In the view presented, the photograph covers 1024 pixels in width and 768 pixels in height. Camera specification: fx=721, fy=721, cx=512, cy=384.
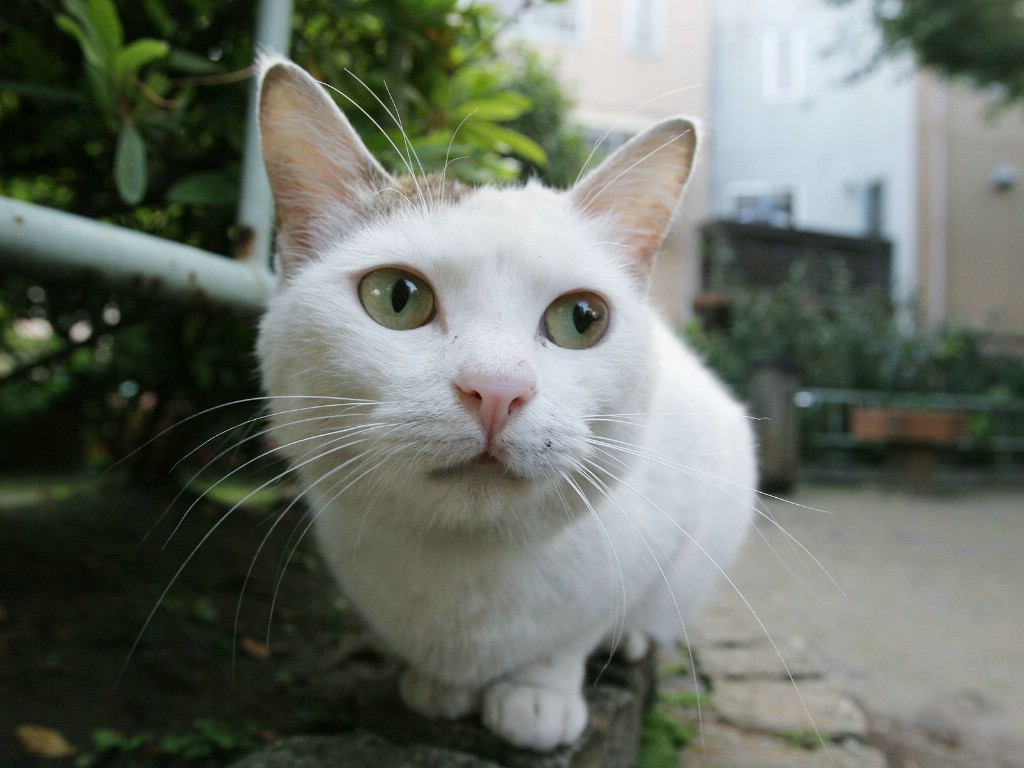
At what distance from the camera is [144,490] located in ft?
9.59

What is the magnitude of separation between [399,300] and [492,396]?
10.0 inches

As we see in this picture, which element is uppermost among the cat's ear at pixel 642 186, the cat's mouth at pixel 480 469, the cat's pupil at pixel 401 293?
the cat's ear at pixel 642 186

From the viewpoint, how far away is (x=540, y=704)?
124cm

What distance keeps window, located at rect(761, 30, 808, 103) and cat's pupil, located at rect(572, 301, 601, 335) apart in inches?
435

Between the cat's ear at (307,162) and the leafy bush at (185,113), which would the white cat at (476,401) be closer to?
the cat's ear at (307,162)

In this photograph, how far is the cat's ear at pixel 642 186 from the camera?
1.24m

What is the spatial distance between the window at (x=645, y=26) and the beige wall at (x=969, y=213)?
12.0 ft

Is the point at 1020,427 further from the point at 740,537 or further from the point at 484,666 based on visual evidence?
the point at 484,666

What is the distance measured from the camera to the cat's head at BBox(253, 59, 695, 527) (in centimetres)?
94

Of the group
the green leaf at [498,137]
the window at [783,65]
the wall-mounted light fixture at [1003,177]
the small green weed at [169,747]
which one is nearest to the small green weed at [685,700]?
the small green weed at [169,747]

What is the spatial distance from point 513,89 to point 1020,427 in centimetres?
599

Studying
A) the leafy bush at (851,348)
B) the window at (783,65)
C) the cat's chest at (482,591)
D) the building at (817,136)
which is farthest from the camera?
the window at (783,65)

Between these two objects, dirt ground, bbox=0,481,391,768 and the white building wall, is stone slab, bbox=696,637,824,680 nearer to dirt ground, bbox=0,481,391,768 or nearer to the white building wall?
dirt ground, bbox=0,481,391,768

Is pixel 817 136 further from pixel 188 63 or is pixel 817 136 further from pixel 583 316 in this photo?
pixel 583 316
